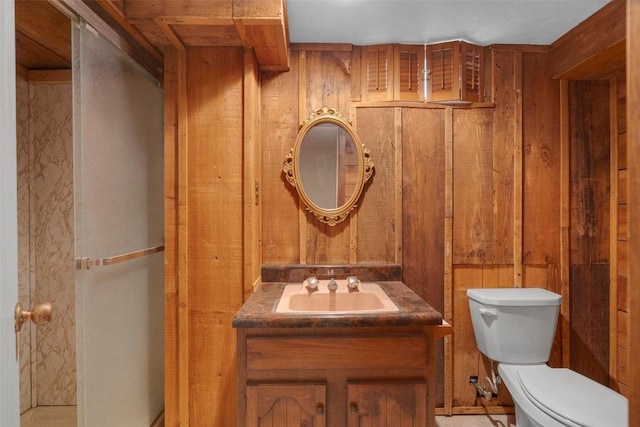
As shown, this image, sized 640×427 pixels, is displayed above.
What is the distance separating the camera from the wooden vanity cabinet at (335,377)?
1.23 m

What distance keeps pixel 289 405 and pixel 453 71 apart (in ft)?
6.01

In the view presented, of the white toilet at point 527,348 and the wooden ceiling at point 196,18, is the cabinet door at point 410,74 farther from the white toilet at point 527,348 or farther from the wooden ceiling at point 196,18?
the white toilet at point 527,348

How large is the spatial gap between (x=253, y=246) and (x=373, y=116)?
3.20 feet

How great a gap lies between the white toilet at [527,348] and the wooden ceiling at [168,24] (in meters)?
1.67

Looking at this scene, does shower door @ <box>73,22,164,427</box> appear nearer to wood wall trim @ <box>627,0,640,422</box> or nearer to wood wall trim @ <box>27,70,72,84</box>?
wood wall trim @ <box>27,70,72,84</box>

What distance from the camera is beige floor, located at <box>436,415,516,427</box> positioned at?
72.5 inches

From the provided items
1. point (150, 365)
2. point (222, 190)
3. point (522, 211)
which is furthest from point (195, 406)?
point (522, 211)

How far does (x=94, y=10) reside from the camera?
1317 millimetres

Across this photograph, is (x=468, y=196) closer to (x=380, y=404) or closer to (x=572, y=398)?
(x=572, y=398)

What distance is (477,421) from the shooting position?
187 centimetres

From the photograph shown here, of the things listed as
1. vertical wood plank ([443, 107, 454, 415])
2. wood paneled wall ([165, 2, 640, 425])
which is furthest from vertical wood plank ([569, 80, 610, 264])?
vertical wood plank ([443, 107, 454, 415])

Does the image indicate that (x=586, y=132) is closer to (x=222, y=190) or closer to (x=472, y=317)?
(x=472, y=317)

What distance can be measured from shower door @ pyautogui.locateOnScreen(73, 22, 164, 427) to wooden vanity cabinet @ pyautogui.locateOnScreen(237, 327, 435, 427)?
0.58m

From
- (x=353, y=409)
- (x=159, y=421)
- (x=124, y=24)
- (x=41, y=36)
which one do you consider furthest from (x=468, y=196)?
(x=41, y=36)
